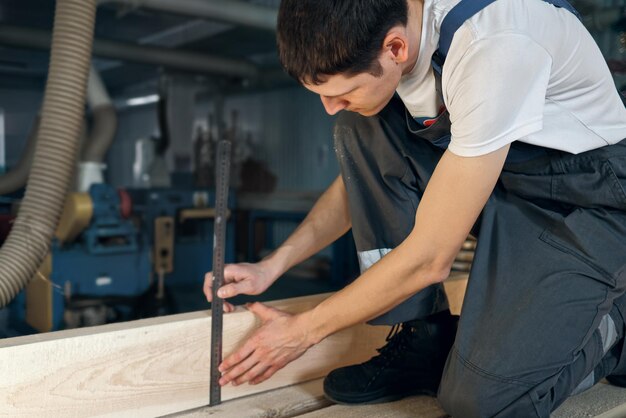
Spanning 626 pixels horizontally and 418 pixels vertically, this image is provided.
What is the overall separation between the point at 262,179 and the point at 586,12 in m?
4.36

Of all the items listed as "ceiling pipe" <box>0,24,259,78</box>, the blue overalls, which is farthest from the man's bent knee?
"ceiling pipe" <box>0,24,259,78</box>

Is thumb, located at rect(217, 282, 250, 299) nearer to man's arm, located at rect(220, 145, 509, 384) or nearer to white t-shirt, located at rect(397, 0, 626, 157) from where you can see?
man's arm, located at rect(220, 145, 509, 384)

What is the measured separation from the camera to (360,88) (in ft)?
2.99

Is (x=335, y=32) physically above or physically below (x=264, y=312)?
above

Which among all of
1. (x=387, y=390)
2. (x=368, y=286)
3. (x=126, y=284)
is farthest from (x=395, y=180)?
(x=126, y=284)

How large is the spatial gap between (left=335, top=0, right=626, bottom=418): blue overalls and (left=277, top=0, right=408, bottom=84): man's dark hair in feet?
0.36

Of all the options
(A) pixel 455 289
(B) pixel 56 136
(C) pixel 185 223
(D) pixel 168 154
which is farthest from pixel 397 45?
(D) pixel 168 154

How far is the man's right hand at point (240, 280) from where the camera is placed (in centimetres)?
107

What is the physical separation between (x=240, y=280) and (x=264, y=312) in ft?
0.31

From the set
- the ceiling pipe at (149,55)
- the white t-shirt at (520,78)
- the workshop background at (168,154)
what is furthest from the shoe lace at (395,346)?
the ceiling pipe at (149,55)

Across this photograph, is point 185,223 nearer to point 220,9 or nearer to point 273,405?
point 220,9

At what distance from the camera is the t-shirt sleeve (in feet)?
2.60

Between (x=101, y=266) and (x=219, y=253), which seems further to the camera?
(x=101, y=266)

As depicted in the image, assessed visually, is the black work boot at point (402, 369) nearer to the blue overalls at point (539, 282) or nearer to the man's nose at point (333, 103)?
the blue overalls at point (539, 282)
